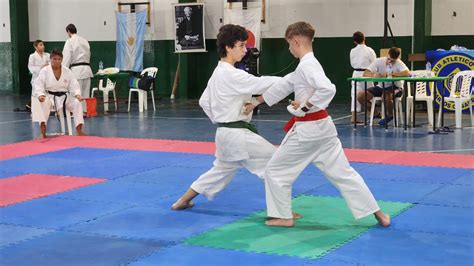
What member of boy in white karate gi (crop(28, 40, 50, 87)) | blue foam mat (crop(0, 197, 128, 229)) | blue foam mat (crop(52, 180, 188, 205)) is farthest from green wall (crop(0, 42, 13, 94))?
blue foam mat (crop(0, 197, 128, 229))

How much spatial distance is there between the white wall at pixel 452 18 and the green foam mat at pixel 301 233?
1055cm

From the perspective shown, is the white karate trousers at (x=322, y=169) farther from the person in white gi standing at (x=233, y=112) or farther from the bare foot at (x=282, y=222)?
the person in white gi standing at (x=233, y=112)

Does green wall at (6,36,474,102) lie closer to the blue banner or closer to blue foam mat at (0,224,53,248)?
the blue banner

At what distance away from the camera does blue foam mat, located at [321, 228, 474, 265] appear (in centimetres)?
421

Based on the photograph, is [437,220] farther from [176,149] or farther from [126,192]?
[176,149]

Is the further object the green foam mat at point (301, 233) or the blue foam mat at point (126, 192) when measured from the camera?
the blue foam mat at point (126, 192)

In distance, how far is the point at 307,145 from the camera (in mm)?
4918

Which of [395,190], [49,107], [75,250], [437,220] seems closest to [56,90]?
[49,107]

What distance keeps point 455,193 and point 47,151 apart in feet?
18.2

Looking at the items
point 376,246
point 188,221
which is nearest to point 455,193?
point 376,246

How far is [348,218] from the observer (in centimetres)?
532

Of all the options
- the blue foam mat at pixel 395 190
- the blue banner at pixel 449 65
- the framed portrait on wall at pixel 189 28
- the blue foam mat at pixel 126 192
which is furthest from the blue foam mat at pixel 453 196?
the framed portrait on wall at pixel 189 28

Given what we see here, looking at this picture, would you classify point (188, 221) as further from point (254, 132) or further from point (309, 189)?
point (309, 189)

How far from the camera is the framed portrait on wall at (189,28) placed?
17531 millimetres
